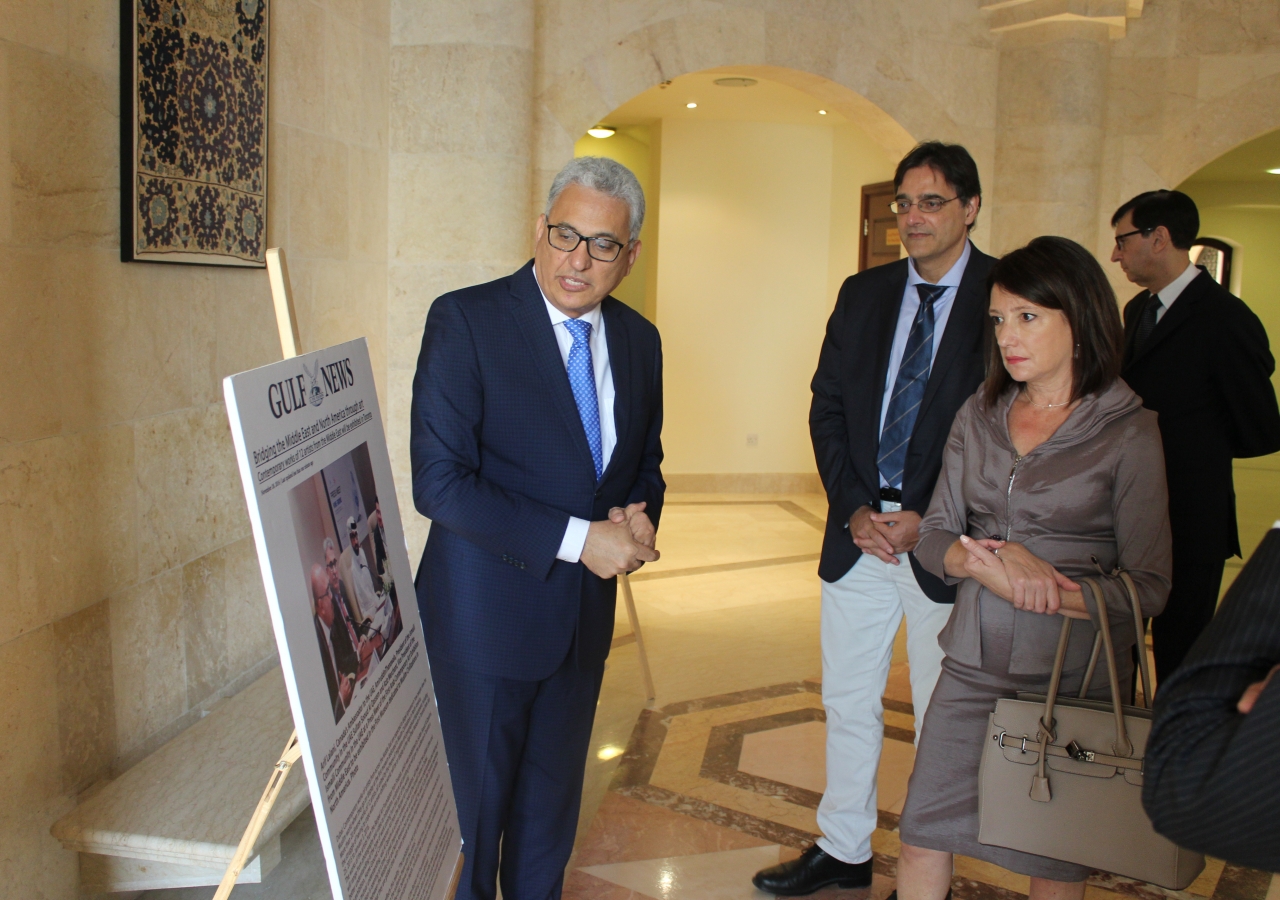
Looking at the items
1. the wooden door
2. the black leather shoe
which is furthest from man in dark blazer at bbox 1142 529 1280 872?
the wooden door

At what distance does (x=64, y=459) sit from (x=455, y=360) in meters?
0.88

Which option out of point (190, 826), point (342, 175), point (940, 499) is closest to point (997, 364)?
point (940, 499)

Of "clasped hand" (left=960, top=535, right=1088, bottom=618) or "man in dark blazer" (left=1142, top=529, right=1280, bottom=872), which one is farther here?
"clasped hand" (left=960, top=535, right=1088, bottom=618)

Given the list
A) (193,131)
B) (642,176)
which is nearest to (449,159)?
(193,131)

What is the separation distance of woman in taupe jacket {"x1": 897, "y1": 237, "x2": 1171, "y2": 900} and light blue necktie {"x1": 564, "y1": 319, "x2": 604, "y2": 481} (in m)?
0.76

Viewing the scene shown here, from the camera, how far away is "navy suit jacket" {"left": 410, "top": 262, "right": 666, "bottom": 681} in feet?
6.28

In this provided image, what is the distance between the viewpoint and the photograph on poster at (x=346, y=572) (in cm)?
132

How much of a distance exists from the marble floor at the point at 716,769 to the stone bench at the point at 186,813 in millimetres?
418

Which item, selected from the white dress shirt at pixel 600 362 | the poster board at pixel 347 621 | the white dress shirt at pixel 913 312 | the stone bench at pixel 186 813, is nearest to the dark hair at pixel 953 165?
the white dress shirt at pixel 913 312

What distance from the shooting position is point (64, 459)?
207 cm

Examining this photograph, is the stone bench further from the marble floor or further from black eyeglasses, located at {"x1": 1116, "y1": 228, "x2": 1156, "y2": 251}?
black eyeglasses, located at {"x1": 1116, "y1": 228, "x2": 1156, "y2": 251}

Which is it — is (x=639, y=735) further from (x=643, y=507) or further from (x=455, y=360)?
(x=455, y=360)

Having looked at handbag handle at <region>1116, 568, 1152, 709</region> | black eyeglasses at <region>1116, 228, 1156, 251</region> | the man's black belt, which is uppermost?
black eyeglasses at <region>1116, 228, 1156, 251</region>

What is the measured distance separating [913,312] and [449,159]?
7.22ft
